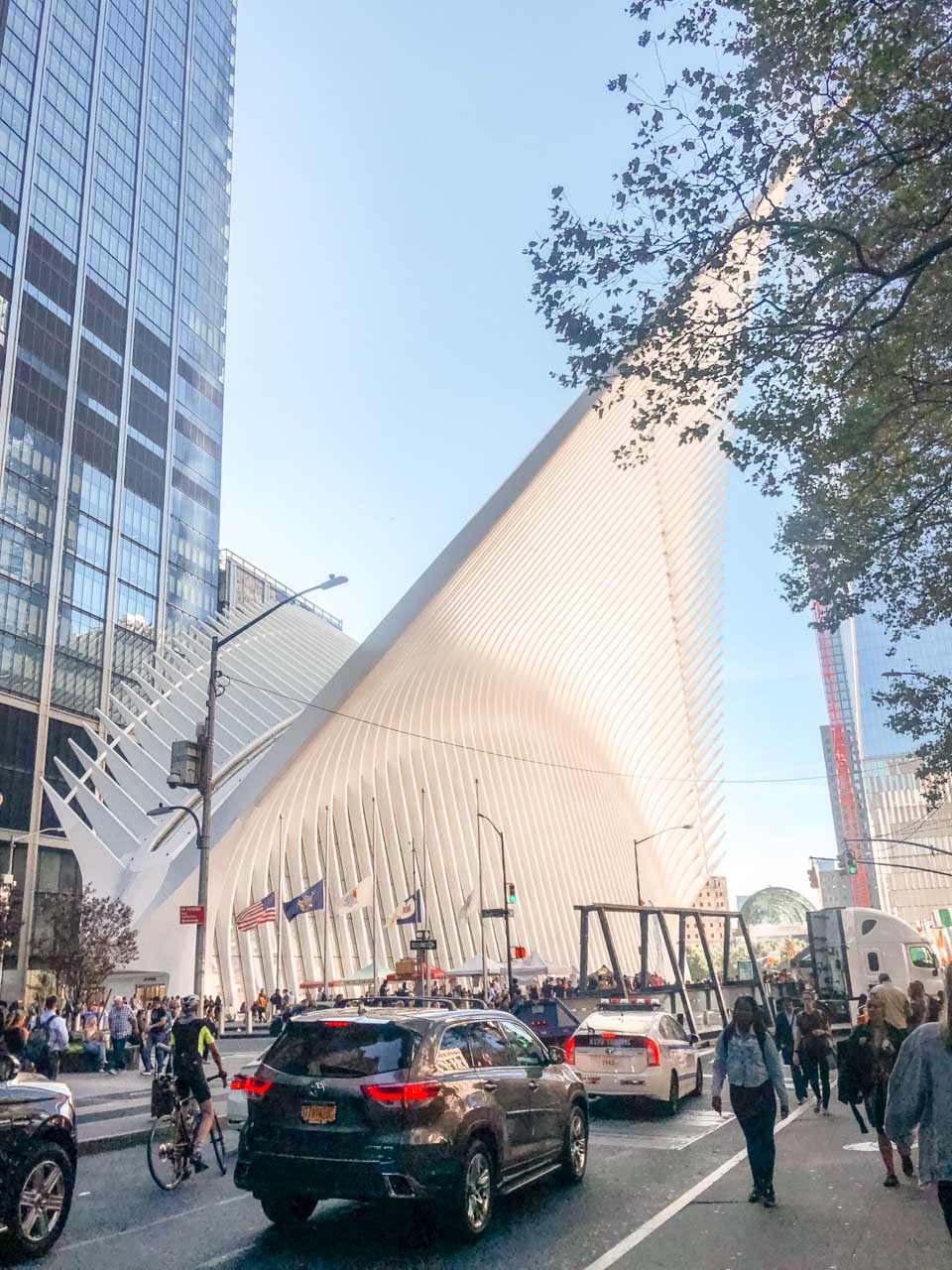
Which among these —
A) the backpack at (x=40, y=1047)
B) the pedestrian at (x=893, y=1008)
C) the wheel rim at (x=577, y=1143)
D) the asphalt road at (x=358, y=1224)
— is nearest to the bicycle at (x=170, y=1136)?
the asphalt road at (x=358, y=1224)

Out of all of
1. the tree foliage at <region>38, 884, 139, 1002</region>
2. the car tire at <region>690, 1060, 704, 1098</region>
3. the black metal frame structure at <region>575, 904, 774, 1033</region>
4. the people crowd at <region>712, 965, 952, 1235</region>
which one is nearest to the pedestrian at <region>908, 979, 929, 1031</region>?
the people crowd at <region>712, 965, 952, 1235</region>

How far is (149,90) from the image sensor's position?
94.1m

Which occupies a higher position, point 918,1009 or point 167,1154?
point 918,1009

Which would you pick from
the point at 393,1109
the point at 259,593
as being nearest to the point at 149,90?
the point at 259,593

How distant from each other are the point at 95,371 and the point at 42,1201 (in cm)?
7892

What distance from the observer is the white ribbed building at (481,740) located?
137 feet

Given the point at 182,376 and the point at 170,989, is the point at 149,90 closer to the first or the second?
the point at 182,376

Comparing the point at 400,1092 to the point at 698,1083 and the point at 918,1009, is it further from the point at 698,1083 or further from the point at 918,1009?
the point at 698,1083

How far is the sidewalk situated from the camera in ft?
20.1

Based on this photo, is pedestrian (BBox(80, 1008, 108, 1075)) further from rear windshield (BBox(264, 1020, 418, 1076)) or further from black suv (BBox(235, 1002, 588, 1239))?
rear windshield (BBox(264, 1020, 418, 1076))

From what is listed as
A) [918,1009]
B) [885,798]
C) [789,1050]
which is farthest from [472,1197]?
[885,798]

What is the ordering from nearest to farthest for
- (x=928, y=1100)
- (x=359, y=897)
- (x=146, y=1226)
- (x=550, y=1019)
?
1. (x=928, y=1100)
2. (x=146, y=1226)
3. (x=550, y=1019)
4. (x=359, y=897)

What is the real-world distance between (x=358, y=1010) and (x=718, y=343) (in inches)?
308

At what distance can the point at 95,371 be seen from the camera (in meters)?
77.2
